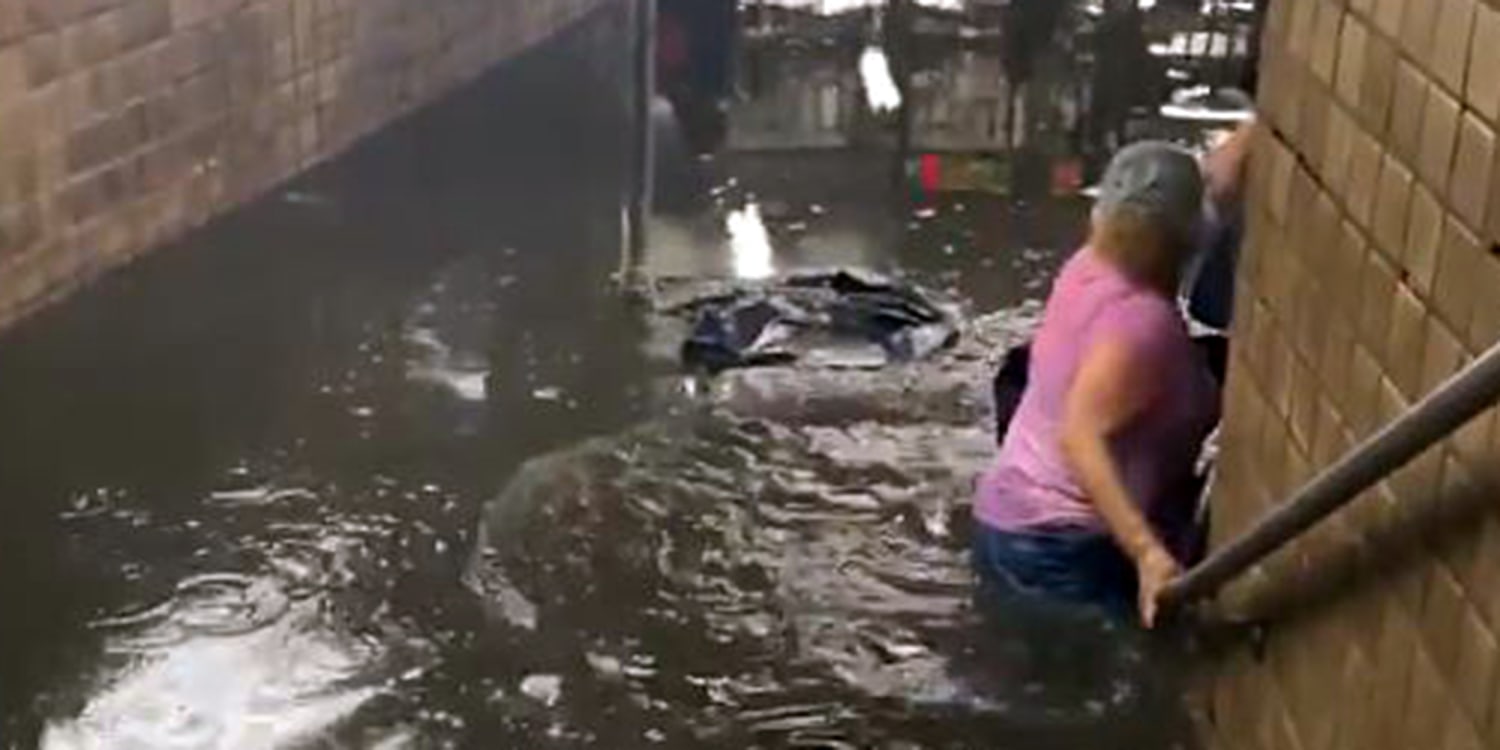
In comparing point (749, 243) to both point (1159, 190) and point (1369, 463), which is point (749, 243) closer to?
point (1159, 190)

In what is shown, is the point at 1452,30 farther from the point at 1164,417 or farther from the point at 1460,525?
the point at 1164,417

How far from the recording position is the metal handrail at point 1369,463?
2104 mm

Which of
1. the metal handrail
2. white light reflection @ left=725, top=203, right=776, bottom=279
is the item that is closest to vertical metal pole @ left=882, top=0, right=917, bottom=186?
white light reflection @ left=725, top=203, right=776, bottom=279

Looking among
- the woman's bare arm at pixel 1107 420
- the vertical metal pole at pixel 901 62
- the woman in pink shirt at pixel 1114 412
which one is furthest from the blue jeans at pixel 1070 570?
the vertical metal pole at pixel 901 62

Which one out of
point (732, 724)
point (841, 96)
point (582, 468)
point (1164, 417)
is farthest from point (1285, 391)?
point (841, 96)

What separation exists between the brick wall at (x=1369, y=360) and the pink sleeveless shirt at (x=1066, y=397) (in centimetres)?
29

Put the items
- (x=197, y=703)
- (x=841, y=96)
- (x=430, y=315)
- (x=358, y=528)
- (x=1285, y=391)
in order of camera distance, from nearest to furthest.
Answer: (x=1285, y=391)
(x=197, y=703)
(x=358, y=528)
(x=430, y=315)
(x=841, y=96)

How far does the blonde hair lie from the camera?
397 centimetres

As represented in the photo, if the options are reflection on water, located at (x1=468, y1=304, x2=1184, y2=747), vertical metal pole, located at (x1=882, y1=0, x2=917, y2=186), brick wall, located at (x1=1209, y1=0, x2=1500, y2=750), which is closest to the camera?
brick wall, located at (x1=1209, y1=0, x2=1500, y2=750)

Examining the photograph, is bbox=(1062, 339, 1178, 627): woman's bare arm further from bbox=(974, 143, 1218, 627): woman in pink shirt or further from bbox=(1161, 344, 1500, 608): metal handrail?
bbox=(1161, 344, 1500, 608): metal handrail

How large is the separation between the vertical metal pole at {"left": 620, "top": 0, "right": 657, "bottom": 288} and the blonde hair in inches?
223

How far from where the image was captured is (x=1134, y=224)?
3.97m

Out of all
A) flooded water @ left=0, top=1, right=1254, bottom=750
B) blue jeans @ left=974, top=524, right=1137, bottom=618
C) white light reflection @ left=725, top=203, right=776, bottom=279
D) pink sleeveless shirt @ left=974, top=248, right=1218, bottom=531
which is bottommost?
white light reflection @ left=725, top=203, right=776, bottom=279

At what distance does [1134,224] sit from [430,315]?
4.72m
